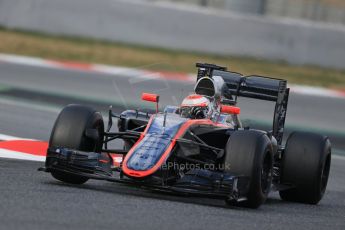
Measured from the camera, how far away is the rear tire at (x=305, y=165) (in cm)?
964

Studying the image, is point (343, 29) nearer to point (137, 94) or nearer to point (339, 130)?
point (339, 130)

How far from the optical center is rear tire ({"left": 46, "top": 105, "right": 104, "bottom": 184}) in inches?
349

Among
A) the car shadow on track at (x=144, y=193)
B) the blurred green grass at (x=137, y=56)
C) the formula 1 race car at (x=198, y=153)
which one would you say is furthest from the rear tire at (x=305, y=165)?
the blurred green grass at (x=137, y=56)

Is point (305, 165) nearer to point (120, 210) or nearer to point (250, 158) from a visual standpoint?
point (250, 158)

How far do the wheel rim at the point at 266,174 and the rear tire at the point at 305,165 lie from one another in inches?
30.1

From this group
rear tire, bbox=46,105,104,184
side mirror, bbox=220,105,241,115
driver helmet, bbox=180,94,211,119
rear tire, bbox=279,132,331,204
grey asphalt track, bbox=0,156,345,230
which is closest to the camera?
grey asphalt track, bbox=0,156,345,230

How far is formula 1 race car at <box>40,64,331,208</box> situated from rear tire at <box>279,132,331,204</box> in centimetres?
1

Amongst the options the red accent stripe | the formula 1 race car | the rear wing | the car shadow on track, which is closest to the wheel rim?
the formula 1 race car

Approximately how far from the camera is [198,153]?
8.94 metres

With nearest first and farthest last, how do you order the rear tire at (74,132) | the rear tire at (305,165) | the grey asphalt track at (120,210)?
the grey asphalt track at (120,210), the rear tire at (74,132), the rear tire at (305,165)

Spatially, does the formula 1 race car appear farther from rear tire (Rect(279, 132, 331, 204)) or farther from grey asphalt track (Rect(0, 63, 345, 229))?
grey asphalt track (Rect(0, 63, 345, 229))

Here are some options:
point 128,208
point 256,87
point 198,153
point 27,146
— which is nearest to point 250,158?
point 198,153

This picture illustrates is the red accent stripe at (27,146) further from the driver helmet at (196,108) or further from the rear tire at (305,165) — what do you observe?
the rear tire at (305,165)

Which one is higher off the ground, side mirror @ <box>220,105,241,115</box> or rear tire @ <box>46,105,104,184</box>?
side mirror @ <box>220,105,241,115</box>
